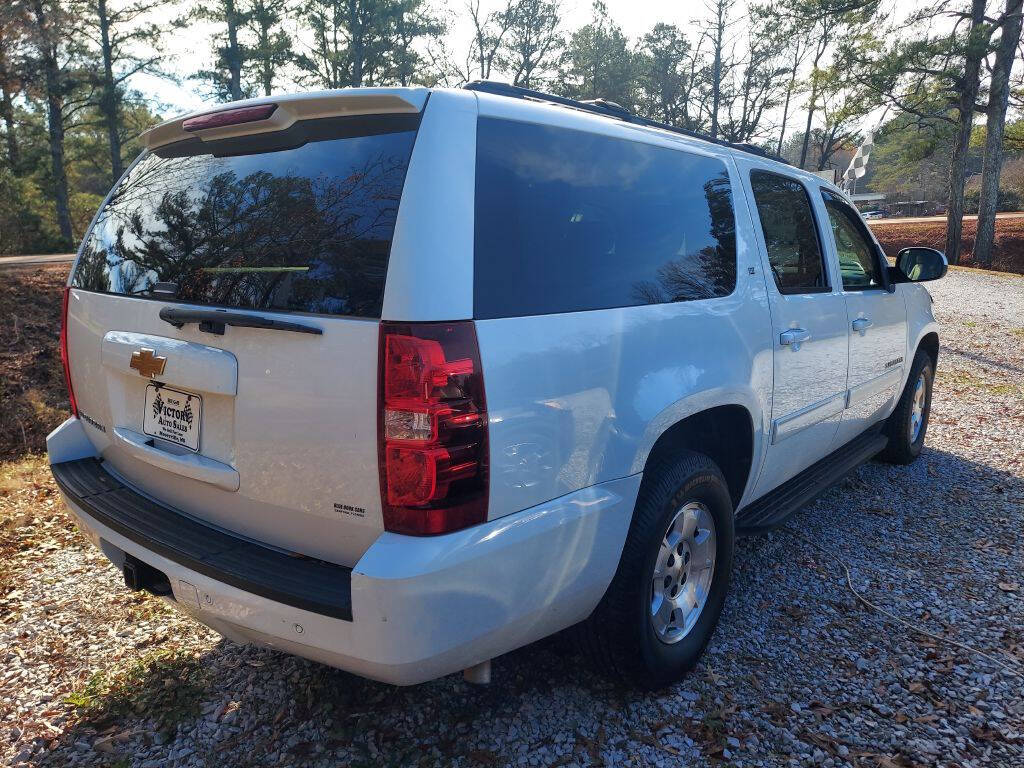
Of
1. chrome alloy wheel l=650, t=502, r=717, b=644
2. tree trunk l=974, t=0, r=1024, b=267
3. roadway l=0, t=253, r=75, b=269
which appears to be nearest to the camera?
chrome alloy wheel l=650, t=502, r=717, b=644

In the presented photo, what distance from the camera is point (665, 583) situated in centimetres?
268

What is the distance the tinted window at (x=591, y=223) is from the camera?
6.47 ft

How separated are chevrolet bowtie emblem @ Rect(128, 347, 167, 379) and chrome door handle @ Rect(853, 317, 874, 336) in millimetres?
3382

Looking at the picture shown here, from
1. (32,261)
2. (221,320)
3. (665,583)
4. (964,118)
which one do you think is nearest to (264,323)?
(221,320)

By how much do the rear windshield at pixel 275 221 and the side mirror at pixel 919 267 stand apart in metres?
3.72

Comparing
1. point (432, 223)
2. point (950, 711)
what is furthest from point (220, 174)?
point (950, 711)

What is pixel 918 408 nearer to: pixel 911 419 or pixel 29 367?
pixel 911 419

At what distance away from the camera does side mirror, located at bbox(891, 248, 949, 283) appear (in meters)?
4.45

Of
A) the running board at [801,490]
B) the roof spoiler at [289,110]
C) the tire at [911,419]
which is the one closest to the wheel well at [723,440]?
the running board at [801,490]

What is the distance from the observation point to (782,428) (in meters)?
3.23

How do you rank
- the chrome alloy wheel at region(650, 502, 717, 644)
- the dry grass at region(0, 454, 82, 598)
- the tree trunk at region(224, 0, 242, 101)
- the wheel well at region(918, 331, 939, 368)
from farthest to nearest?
the tree trunk at region(224, 0, 242, 101)
the wheel well at region(918, 331, 939, 368)
the dry grass at region(0, 454, 82, 598)
the chrome alloy wheel at region(650, 502, 717, 644)

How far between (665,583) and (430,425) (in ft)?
4.49

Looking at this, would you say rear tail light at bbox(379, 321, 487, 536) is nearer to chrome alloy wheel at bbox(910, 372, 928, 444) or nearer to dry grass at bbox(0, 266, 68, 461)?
chrome alloy wheel at bbox(910, 372, 928, 444)

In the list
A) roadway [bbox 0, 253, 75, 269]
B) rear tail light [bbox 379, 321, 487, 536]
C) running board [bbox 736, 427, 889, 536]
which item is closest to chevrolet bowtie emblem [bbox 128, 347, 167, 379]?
rear tail light [bbox 379, 321, 487, 536]
